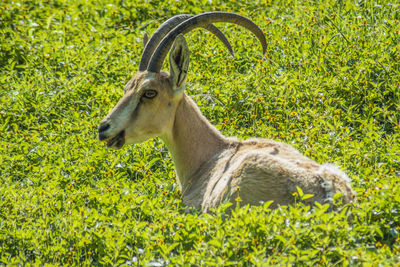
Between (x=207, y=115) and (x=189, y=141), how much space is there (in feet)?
6.07

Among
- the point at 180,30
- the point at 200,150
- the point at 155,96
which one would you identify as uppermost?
the point at 180,30

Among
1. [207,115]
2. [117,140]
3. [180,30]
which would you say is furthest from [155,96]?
[207,115]

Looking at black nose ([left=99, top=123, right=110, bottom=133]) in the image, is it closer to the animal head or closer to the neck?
the animal head

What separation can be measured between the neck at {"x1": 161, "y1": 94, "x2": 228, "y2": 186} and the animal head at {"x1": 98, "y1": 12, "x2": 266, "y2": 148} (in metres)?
0.10

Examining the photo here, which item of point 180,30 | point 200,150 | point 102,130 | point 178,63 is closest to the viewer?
point 102,130

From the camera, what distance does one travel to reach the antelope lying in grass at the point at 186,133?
581cm

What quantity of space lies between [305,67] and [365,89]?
3.79 feet

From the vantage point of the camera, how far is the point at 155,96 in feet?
21.2

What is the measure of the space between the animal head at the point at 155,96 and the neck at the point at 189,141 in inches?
4.1

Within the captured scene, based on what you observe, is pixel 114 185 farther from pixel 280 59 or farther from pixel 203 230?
pixel 280 59

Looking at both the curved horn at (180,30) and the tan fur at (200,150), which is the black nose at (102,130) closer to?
the tan fur at (200,150)

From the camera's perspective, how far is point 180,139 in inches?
260

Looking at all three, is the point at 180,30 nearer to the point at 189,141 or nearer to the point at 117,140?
the point at 189,141

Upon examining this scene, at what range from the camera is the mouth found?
20.8 ft
